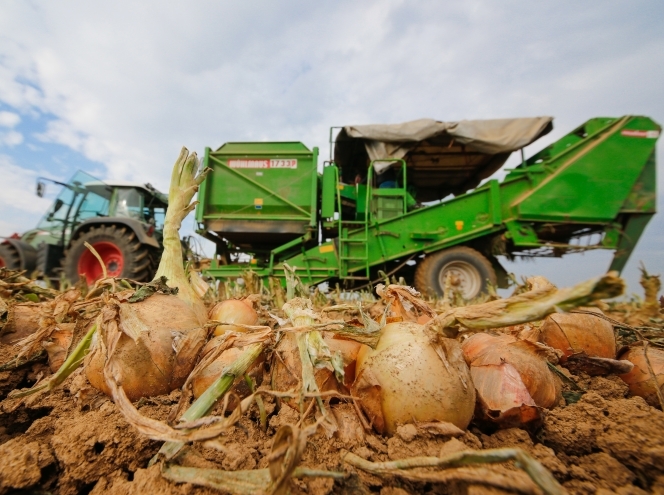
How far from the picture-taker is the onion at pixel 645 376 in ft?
2.96

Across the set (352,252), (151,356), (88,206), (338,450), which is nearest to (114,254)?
(88,206)

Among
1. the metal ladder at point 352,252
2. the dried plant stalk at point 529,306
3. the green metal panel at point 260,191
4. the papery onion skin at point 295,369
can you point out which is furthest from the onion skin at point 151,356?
the green metal panel at point 260,191

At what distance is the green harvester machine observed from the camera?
219 inches

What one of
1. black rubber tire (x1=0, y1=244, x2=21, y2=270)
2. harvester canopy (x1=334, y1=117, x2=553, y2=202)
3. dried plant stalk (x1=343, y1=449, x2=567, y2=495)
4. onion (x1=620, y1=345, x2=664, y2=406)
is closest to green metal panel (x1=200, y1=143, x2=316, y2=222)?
harvester canopy (x1=334, y1=117, x2=553, y2=202)

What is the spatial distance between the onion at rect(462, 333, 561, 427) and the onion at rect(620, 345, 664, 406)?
28 cm

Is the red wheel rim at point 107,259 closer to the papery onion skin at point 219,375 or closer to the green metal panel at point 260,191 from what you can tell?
the green metal panel at point 260,191

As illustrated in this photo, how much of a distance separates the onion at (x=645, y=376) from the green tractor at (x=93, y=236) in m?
6.72

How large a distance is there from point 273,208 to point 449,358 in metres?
6.05

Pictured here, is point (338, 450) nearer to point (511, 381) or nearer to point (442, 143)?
point (511, 381)

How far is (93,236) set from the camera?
6.26 metres

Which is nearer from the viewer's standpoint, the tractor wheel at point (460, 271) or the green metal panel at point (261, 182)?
the tractor wheel at point (460, 271)

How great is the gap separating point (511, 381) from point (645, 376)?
53 cm

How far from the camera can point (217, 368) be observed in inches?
32.2

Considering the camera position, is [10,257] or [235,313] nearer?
[235,313]
